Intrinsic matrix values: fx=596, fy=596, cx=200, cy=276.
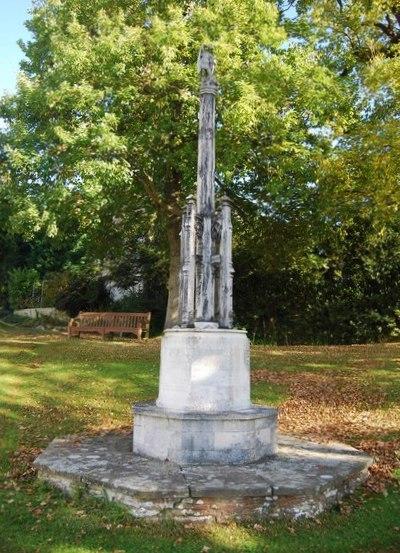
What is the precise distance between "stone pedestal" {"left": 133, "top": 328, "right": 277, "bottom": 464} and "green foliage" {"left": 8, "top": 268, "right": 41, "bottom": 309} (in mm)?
23184

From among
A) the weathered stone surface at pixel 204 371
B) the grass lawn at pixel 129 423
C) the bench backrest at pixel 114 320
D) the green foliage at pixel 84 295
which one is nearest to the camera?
the grass lawn at pixel 129 423

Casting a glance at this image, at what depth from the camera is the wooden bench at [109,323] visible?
66.2ft

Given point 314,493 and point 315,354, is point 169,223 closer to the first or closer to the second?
point 315,354

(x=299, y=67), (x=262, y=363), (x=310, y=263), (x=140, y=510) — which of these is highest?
(x=299, y=67)

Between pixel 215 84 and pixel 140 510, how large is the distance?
5132mm

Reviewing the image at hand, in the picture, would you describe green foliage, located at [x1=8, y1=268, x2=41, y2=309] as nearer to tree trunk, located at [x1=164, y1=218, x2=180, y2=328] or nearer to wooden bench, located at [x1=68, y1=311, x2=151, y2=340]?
wooden bench, located at [x1=68, y1=311, x2=151, y2=340]

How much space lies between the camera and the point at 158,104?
16.7m

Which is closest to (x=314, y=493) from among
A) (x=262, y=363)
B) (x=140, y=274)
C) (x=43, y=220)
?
(x=262, y=363)

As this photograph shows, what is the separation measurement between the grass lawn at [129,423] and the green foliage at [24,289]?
10.6 metres

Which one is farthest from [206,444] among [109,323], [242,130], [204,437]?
[109,323]

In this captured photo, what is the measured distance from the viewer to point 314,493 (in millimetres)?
5543

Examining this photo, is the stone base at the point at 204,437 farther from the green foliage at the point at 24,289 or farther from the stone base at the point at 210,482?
the green foliage at the point at 24,289

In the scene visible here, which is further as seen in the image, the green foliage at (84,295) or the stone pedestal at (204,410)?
the green foliage at (84,295)

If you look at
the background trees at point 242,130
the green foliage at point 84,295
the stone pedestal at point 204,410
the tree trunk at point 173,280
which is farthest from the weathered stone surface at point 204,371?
the green foliage at point 84,295
